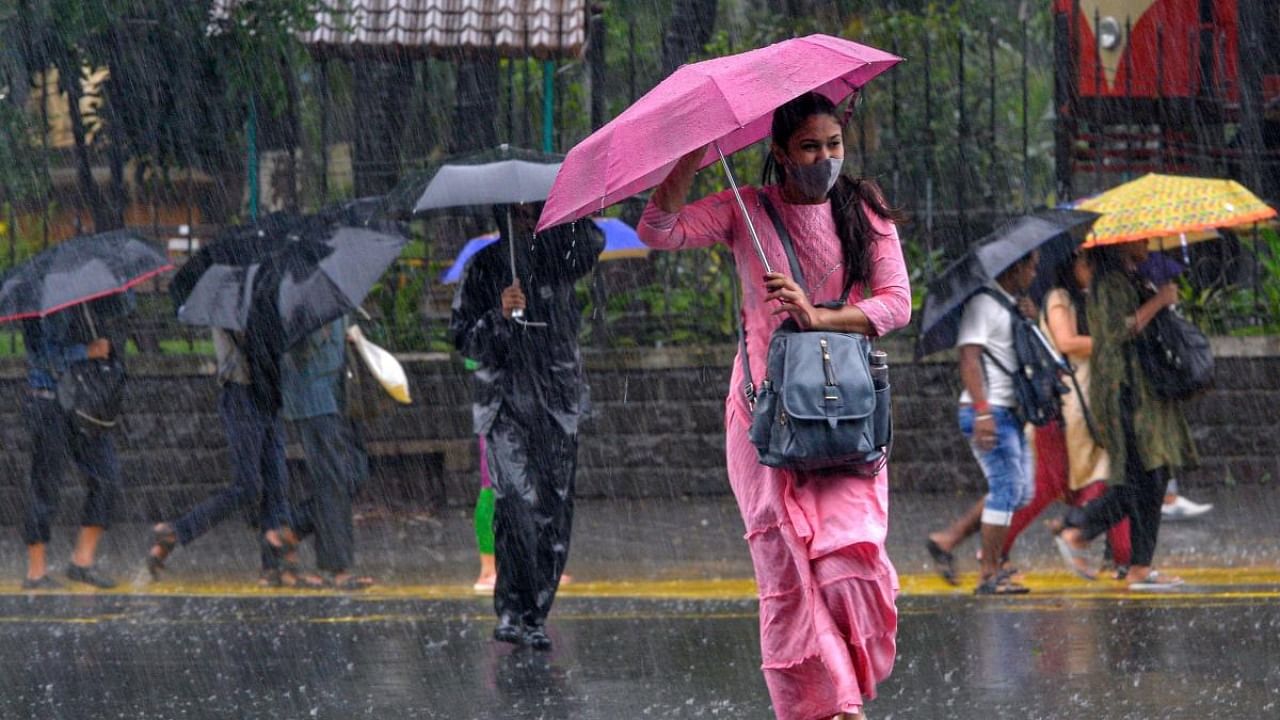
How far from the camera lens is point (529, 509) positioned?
846 cm

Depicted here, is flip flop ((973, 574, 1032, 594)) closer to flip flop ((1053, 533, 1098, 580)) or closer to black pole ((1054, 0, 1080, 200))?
flip flop ((1053, 533, 1098, 580))

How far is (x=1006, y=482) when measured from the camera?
968 centimetres

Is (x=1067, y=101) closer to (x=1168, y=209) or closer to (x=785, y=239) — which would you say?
(x=1168, y=209)

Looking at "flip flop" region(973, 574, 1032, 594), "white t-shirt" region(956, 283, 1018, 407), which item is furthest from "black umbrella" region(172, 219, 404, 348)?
"flip flop" region(973, 574, 1032, 594)

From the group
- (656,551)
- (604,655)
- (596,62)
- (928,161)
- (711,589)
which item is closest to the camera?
(604,655)

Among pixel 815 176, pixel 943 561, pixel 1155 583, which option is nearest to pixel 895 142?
pixel 943 561

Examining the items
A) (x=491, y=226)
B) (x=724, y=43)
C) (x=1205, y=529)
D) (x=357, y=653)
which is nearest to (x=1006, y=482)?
(x=1205, y=529)

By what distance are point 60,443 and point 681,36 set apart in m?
7.72

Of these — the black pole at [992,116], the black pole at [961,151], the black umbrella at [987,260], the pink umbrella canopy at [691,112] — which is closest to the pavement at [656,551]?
the black umbrella at [987,260]

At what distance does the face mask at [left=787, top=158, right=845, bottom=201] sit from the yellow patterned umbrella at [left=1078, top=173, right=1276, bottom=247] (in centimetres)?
469

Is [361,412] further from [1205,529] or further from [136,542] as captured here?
[1205,529]

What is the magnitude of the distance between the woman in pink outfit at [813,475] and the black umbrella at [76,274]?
19.2ft

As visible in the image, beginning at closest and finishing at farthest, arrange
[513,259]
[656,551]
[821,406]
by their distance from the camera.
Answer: [821,406] → [513,259] → [656,551]

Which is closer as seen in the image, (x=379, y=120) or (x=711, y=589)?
(x=711, y=589)
